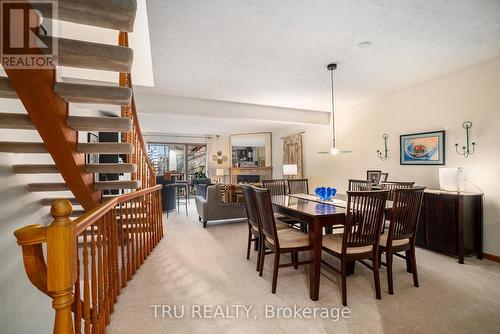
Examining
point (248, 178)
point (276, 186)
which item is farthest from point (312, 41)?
point (248, 178)

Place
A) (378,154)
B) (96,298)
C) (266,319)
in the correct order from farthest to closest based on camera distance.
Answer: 1. (378,154)
2. (266,319)
3. (96,298)

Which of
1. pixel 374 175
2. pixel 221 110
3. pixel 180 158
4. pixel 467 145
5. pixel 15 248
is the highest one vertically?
pixel 221 110

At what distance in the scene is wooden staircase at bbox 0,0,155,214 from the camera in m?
1.35

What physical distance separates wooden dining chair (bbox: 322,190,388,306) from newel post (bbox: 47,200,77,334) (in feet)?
6.03

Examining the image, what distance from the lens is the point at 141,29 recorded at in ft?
9.04

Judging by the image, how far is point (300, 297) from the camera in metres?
2.13

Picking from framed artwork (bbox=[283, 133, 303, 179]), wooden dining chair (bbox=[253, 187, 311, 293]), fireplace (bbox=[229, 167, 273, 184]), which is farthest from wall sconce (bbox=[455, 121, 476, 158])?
fireplace (bbox=[229, 167, 273, 184])

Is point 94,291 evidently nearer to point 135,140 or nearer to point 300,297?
point 300,297

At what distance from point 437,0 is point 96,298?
3.45m

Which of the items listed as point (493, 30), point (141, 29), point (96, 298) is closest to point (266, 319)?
point (96, 298)

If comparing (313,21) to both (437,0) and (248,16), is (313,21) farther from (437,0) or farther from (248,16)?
(437,0)

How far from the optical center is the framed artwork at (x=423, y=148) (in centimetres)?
355

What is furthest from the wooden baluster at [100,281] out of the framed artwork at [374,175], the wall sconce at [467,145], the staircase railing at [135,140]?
the wall sconce at [467,145]

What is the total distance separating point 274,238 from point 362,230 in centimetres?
78
